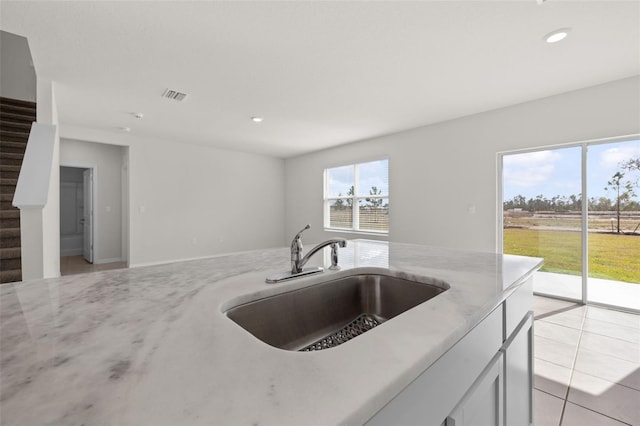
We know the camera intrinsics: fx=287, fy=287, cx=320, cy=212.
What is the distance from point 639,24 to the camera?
7.34 feet

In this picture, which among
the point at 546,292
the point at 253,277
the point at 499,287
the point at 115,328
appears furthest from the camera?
the point at 546,292

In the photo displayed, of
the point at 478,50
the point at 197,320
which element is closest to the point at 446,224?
the point at 478,50

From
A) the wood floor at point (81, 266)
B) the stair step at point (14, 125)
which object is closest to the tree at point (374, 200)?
the wood floor at point (81, 266)

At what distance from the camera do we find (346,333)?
1133 mm

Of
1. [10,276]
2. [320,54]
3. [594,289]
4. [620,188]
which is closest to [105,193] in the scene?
[10,276]

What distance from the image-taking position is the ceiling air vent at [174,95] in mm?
3490

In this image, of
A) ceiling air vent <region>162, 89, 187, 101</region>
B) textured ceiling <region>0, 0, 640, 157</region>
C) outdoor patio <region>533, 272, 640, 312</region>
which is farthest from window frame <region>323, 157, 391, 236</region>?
ceiling air vent <region>162, 89, 187, 101</region>

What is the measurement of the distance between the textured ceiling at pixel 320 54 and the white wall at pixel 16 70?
1.45 m

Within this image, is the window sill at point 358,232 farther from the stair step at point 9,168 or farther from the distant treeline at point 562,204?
the stair step at point 9,168

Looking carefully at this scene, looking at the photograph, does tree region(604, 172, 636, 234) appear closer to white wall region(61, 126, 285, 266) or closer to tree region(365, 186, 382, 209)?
tree region(365, 186, 382, 209)

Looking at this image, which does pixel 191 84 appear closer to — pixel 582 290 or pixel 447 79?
pixel 447 79

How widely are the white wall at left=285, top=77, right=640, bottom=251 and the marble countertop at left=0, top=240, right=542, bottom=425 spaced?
3736 millimetres

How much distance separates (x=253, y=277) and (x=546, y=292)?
4242 millimetres

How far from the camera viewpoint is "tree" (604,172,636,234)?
323cm
